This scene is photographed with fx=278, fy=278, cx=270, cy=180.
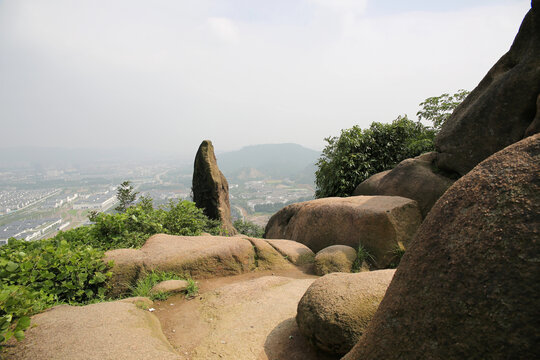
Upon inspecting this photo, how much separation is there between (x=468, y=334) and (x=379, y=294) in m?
1.81

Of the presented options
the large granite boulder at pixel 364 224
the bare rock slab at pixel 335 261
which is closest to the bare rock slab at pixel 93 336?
the bare rock slab at pixel 335 261

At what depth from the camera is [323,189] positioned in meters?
13.4

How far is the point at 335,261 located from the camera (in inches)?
238

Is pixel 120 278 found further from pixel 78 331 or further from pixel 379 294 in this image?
Result: pixel 379 294

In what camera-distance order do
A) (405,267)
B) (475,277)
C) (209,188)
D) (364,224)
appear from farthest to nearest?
(209,188) < (364,224) < (405,267) < (475,277)

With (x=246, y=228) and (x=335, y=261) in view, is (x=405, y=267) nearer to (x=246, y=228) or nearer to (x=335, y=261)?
(x=335, y=261)

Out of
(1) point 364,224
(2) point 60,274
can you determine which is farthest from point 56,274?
(1) point 364,224

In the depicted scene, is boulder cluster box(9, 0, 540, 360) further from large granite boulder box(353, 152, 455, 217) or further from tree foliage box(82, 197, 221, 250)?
tree foliage box(82, 197, 221, 250)

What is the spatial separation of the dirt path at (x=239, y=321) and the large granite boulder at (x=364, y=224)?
2.00m

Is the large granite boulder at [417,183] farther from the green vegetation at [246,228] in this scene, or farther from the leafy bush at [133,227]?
the green vegetation at [246,228]

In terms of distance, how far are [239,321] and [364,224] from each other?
397cm

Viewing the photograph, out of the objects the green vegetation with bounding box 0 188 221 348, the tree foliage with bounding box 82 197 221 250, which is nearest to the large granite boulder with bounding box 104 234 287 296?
the green vegetation with bounding box 0 188 221 348

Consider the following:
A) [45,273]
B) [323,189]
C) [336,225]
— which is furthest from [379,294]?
[323,189]

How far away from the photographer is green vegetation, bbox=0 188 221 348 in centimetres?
307
